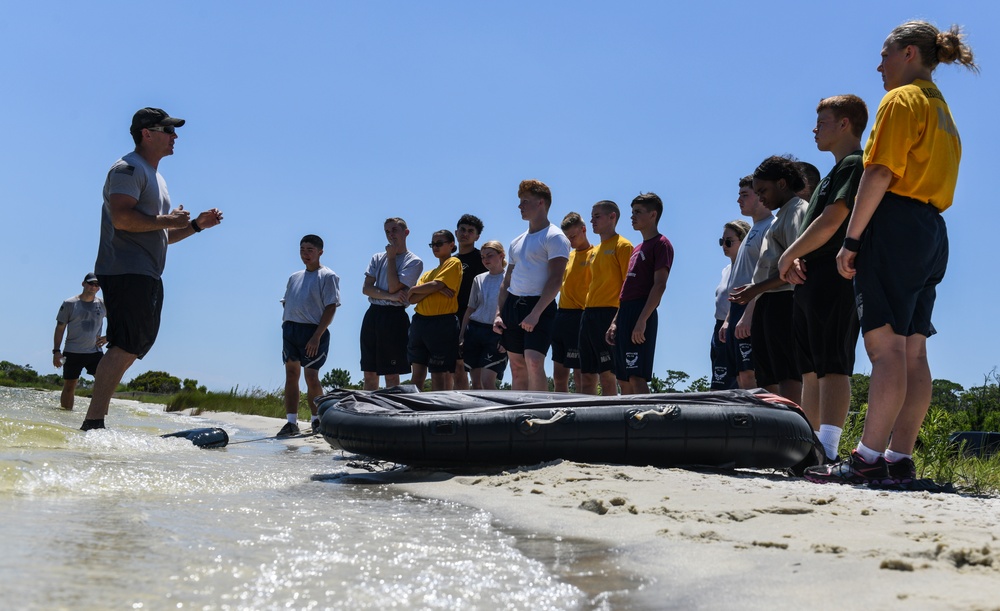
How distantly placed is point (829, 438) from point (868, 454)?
2.54 ft

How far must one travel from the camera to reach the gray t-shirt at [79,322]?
12.9 meters

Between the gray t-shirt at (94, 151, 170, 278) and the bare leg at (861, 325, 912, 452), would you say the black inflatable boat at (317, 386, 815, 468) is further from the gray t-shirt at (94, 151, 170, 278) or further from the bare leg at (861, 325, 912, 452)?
the gray t-shirt at (94, 151, 170, 278)

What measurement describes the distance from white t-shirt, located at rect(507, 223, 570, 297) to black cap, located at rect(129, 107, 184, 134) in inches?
124

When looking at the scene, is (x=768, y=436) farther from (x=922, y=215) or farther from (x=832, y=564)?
(x=832, y=564)

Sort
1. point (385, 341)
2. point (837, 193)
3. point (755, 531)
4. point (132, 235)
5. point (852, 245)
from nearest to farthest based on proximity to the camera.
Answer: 1. point (755, 531)
2. point (852, 245)
3. point (837, 193)
4. point (132, 235)
5. point (385, 341)

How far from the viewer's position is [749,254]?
6516mm

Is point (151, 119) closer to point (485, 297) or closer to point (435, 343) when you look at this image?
point (435, 343)

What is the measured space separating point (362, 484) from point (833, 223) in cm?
271

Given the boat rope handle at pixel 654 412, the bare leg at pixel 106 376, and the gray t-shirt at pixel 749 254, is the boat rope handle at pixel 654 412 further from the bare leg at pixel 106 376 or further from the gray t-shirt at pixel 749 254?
the bare leg at pixel 106 376

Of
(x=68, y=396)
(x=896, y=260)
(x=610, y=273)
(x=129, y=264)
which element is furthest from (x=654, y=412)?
(x=68, y=396)

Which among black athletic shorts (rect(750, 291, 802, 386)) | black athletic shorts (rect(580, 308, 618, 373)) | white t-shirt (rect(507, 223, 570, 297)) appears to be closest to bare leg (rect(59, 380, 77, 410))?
white t-shirt (rect(507, 223, 570, 297))

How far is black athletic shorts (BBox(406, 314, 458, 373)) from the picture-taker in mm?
9023

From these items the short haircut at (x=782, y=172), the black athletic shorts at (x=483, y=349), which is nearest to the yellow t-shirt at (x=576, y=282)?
the black athletic shorts at (x=483, y=349)

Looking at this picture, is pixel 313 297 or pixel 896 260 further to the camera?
pixel 313 297
